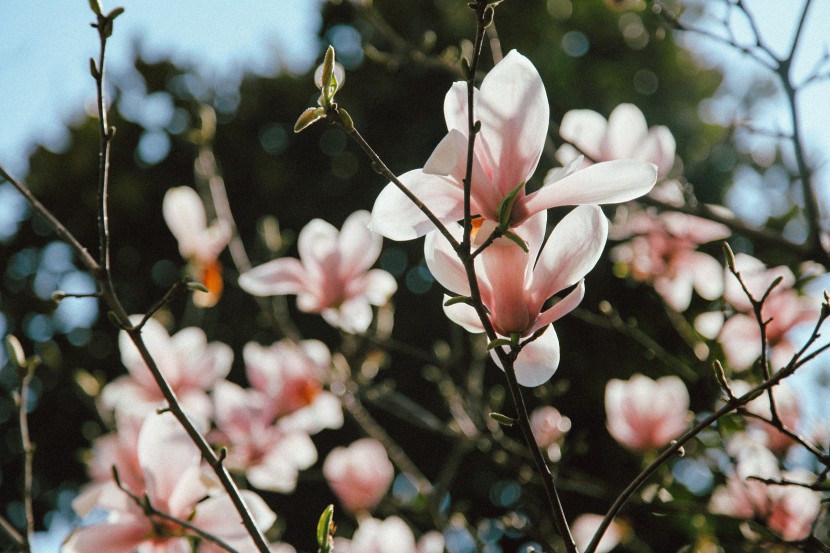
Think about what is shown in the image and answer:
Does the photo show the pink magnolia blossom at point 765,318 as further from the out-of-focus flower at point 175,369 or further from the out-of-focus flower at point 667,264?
the out-of-focus flower at point 175,369

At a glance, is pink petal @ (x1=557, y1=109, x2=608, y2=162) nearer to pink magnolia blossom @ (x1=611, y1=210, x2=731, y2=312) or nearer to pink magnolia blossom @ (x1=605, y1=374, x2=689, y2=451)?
pink magnolia blossom @ (x1=611, y1=210, x2=731, y2=312)

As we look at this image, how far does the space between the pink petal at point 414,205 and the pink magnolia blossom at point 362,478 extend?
4.89 ft

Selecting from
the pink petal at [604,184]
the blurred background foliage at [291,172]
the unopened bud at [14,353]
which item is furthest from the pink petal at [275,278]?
the blurred background foliage at [291,172]

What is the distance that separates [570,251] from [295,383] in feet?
4.29

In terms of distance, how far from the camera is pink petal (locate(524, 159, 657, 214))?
612 millimetres

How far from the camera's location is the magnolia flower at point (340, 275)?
151 centimetres

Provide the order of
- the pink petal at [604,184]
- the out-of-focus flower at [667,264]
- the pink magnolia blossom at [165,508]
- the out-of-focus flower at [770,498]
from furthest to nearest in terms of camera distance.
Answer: the out-of-focus flower at [667,264] < the out-of-focus flower at [770,498] < the pink magnolia blossom at [165,508] < the pink petal at [604,184]

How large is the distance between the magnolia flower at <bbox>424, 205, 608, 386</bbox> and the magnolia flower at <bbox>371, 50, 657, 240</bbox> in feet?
0.11

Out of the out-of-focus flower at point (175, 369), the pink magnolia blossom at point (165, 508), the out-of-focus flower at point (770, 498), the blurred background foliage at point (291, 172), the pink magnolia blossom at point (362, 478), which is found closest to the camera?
the pink magnolia blossom at point (165, 508)

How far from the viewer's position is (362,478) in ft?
6.85

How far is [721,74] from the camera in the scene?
6.62 meters

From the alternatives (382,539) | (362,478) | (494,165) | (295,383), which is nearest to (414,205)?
(494,165)

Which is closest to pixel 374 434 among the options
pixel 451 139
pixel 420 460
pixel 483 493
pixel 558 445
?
pixel 558 445

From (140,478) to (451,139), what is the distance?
0.80 m
